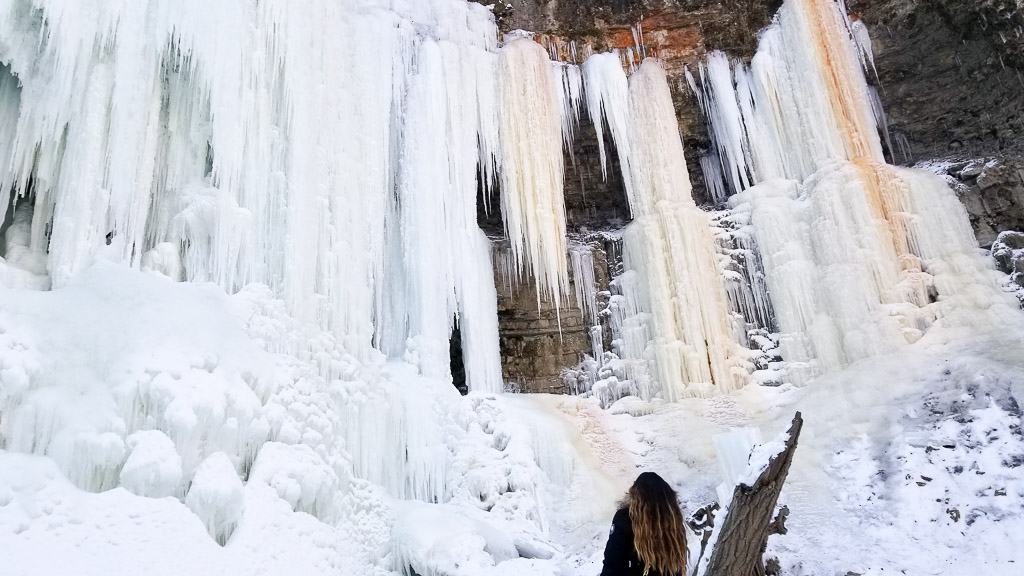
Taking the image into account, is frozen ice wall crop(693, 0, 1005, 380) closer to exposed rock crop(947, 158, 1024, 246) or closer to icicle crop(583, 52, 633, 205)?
exposed rock crop(947, 158, 1024, 246)

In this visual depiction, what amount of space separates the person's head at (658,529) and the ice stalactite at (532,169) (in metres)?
8.09

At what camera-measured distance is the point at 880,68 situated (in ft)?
40.6

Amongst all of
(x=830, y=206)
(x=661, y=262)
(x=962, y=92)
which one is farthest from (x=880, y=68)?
(x=661, y=262)

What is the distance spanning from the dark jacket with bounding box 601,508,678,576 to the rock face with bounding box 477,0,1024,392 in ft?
29.4

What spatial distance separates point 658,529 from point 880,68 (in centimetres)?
1224

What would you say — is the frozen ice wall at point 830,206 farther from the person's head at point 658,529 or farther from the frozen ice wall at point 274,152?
the person's head at point 658,529

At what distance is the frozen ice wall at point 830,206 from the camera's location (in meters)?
9.80

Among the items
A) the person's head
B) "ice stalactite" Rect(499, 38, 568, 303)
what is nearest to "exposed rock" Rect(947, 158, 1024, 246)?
"ice stalactite" Rect(499, 38, 568, 303)

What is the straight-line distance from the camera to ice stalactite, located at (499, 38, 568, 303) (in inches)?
438

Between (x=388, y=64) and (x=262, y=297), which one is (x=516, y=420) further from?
(x=388, y=64)

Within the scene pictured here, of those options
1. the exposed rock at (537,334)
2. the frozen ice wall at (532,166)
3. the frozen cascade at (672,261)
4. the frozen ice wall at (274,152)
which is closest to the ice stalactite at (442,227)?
the frozen ice wall at (274,152)

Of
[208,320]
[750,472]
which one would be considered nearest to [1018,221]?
[750,472]

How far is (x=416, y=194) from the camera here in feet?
32.8

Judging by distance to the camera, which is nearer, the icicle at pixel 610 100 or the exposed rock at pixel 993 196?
the exposed rock at pixel 993 196
